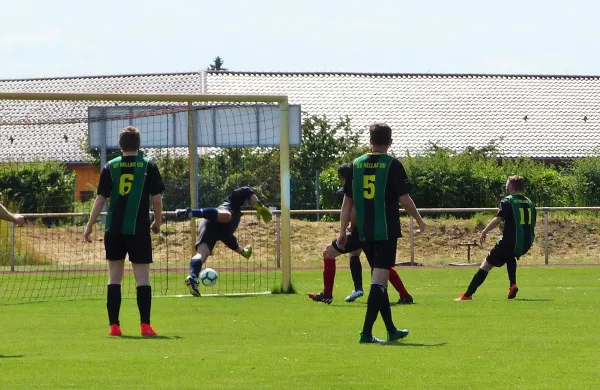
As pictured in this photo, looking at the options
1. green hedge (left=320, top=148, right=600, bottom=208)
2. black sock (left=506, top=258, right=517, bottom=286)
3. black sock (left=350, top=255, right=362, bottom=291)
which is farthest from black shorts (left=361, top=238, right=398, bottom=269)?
green hedge (left=320, top=148, right=600, bottom=208)

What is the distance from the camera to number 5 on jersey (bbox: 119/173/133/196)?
37.9 ft

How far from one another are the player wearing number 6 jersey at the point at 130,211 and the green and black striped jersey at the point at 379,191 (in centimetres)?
212

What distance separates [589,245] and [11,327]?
23.7m

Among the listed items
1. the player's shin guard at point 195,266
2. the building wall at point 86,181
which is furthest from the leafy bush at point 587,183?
the player's shin guard at point 195,266

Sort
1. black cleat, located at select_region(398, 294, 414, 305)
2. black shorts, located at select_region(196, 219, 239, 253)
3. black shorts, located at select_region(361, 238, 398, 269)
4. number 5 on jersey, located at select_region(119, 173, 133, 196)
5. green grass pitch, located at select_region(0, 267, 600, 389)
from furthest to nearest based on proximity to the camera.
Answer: black shorts, located at select_region(196, 219, 239, 253) → black cleat, located at select_region(398, 294, 414, 305) → number 5 on jersey, located at select_region(119, 173, 133, 196) → black shorts, located at select_region(361, 238, 398, 269) → green grass pitch, located at select_region(0, 267, 600, 389)

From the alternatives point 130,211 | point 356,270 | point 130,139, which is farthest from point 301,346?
point 356,270

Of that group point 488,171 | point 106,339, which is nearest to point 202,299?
point 106,339

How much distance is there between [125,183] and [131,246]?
23.2 inches

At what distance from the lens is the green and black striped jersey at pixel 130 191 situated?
37.8 ft

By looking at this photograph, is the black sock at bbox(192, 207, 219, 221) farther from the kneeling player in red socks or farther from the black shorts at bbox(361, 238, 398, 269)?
the black shorts at bbox(361, 238, 398, 269)

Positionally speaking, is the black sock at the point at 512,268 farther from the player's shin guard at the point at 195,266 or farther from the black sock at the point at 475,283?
the player's shin guard at the point at 195,266

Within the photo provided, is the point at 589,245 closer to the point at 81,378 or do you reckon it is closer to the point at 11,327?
the point at 11,327

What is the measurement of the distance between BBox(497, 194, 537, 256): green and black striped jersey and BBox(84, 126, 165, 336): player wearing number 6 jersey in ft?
19.7

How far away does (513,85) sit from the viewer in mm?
59594
